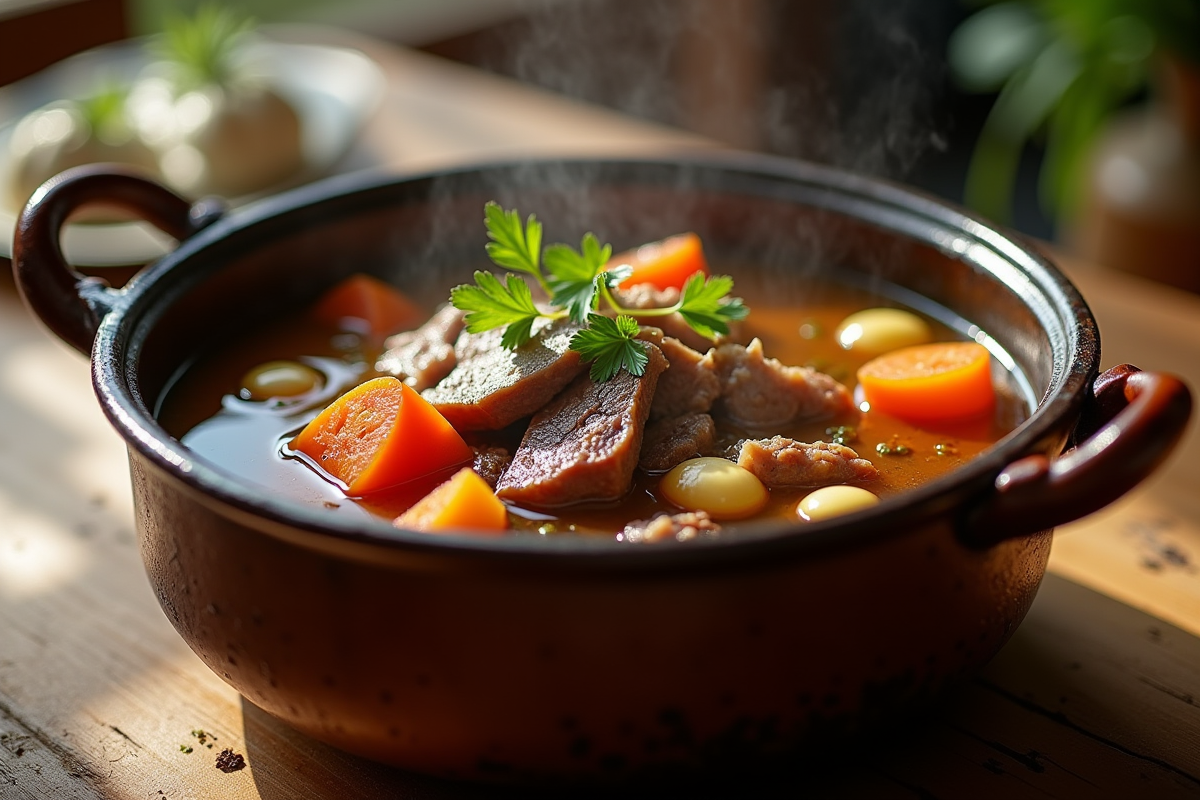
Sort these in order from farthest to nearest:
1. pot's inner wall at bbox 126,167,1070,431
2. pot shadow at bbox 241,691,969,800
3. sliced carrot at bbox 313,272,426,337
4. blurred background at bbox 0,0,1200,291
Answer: blurred background at bbox 0,0,1200,291, sliced carrot at bbox 313,272,426,337, pot's inner wall at bbox 126,167,1070,431, pot shadow at bbox 241,691,969,800

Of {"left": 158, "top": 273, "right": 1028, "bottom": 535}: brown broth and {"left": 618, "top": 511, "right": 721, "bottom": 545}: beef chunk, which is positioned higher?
{"left": 618, "top": 511, "right": 721, "bottom": 545}: beef chunk

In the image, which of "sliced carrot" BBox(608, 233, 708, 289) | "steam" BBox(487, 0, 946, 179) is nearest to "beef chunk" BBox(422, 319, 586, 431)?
"sliced carrot" BBox(608, 233, 708, 289)

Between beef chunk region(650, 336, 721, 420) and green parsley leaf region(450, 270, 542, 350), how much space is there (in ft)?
0.71

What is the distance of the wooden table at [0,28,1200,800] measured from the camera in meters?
1.45

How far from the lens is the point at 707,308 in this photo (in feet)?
5.90

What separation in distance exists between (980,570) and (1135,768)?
0.39 metres

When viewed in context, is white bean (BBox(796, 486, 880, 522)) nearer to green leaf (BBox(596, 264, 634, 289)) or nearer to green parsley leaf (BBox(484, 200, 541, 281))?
green leaf (BBox(596, 264, 634, 289))

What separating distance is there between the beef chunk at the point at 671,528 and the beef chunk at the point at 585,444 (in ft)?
0.28

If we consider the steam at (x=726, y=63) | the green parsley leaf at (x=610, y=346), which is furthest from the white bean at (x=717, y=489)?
the steam at (x=726, y=63)

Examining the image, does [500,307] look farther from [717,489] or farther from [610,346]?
[717,489]

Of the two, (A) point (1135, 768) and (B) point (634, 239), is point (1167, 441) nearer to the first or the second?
(A) point (1135, 768)

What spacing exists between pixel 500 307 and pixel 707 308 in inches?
12.5

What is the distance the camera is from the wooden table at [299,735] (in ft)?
4.74

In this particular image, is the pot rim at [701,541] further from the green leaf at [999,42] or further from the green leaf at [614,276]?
the green leaf at [999,42]
